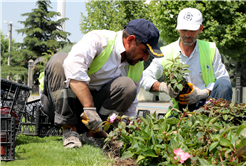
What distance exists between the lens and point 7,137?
84.2 inches

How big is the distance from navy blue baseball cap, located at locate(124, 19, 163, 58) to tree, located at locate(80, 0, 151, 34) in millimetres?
14955

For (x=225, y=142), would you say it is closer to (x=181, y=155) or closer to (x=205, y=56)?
(x=181, y=155)

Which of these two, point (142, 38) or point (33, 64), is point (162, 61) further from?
point (33, 64)

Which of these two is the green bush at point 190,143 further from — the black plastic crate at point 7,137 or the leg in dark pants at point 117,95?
the black plastic crate at point 7,137

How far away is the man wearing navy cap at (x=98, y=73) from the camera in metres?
2.49

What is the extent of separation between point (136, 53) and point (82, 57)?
24.9 inches

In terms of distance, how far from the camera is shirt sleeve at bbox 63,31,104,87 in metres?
2.43

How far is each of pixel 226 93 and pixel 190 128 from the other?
1.43 meters

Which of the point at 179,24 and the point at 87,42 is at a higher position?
the point at 179,24

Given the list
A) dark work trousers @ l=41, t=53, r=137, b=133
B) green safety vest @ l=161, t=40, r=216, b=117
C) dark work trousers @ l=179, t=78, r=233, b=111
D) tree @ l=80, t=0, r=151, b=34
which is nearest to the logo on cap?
green safety vest @ l=161, t=40, r=216, b=117

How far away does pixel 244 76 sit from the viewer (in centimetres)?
2178

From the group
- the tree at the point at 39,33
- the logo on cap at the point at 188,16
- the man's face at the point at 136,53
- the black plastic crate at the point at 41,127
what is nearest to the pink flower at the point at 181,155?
the man's face at the point at 136,53

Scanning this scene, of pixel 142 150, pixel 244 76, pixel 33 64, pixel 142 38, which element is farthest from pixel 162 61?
pixel 33 64

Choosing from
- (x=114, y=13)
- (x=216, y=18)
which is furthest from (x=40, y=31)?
(x=216, y=18)
